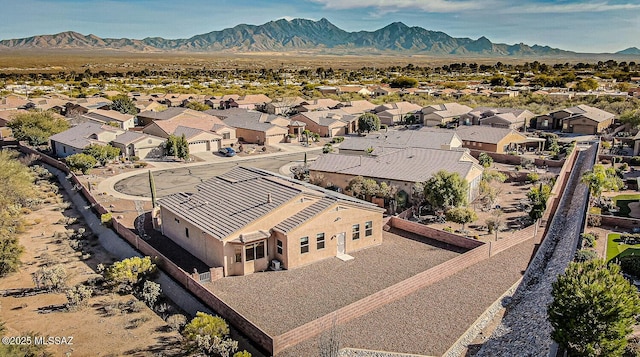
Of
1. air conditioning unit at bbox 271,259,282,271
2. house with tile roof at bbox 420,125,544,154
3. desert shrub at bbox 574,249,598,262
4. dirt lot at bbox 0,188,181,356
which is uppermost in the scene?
house with tile roof at bbox 420,125,544,154

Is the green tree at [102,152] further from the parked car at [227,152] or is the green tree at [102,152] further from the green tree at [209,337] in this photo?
the green tree at [209,337]

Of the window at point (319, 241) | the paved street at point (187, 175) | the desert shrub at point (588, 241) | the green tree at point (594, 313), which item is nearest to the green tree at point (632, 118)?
the paved street at point (187, 175)

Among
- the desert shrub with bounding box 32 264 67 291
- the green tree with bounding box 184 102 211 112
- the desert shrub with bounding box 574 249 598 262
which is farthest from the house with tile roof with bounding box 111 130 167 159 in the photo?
the desert shrub with bounding box 574 249 598 262

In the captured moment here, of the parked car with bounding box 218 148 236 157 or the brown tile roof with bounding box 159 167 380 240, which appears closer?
the brown tile roof with bounding box 159 167 380 240

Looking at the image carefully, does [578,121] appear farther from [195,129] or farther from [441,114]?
[195,129]

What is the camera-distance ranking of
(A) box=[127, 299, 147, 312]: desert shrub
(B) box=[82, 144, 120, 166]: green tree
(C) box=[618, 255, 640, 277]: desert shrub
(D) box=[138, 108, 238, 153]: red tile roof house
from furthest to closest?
(D) box=[138, 108, 238, 153]: red tile roof house, (B) box=[82, 144, 120, 166]: green tree, (C) box=[618, 255, 640, 277]: desert shrub, (A) box=[127, 299, 147, 312]: desert shrub

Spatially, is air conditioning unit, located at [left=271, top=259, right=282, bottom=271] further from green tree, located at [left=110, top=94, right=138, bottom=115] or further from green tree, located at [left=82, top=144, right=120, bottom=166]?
green tree, located at [left=110, top=94, right=138, bottom=115]

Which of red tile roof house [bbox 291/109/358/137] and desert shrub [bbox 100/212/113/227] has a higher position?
red tile roof house [bbox 291/109/358/137]

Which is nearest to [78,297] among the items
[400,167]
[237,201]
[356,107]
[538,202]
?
[237,201]
